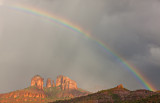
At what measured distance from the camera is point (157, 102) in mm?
183125

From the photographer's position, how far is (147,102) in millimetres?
191625

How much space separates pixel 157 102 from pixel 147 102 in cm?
1143
